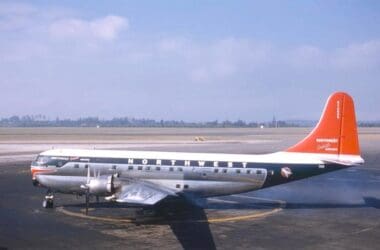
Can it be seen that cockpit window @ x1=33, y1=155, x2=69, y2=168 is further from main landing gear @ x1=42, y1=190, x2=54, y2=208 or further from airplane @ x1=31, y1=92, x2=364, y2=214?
main landing gear @ x1=42, y1=190, x2=54, y2=208

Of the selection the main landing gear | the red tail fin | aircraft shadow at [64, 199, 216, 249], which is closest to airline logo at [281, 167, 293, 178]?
the red tail fin

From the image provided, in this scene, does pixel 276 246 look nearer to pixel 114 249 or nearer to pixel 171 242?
pixel 171 242

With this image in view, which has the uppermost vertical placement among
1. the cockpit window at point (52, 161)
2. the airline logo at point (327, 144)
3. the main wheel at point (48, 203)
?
the airline logo at point (327, 144)

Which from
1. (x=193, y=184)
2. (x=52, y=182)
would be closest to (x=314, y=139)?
(x=193, y=184)

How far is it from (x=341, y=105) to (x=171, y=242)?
1191 centimetres

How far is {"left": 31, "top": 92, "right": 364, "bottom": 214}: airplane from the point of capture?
Result: 22.9 meters

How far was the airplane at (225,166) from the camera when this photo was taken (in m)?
22.9

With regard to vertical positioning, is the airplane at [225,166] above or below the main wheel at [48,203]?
above

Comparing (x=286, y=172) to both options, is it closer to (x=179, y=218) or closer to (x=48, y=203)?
(x=179, y=218)

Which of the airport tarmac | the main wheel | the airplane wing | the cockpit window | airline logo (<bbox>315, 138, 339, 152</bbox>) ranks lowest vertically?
the airport tarmac

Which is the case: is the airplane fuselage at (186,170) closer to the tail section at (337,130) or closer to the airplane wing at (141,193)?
the tail section at (337,130)

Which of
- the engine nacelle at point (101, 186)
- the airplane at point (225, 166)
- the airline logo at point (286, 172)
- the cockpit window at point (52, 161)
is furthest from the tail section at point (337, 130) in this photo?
the cockpit window at point (52, 161)

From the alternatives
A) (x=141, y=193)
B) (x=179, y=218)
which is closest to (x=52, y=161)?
(x=141, y=193)

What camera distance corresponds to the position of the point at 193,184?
2312 cm
